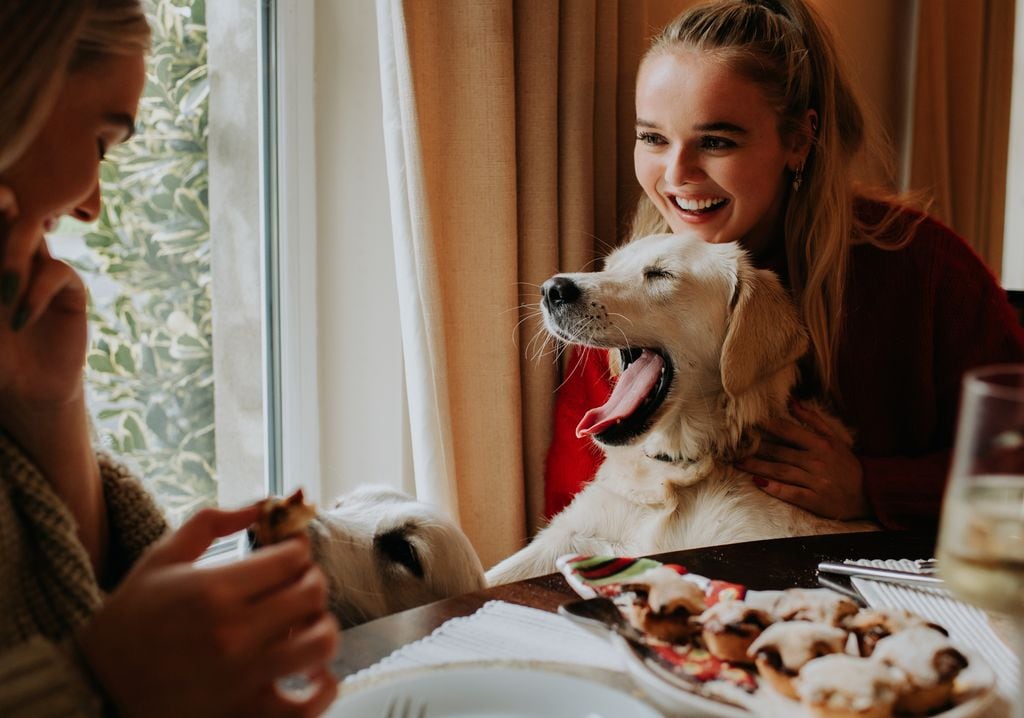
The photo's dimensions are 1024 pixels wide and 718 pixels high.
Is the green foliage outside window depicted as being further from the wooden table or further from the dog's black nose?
the wooden table

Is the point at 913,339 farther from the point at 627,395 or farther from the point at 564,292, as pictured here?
the point at 564,292

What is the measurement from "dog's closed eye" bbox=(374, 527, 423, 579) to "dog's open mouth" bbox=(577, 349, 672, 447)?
0.45 meters

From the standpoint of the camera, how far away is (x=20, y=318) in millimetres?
682

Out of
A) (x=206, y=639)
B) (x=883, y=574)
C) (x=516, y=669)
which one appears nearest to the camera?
(x=206, y=639)

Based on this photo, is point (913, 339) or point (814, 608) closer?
point (814, 608)

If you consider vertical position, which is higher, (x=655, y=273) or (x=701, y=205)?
(x=701, y=205)

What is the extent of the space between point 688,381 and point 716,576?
663mm

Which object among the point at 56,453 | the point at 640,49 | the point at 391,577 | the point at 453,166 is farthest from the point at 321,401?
the point at 56,453

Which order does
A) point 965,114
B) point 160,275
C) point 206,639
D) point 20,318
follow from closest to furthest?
1. point 206,639
2. point 20,318
3. point 160,275
4. point 965,114

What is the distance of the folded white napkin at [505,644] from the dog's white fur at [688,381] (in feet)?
Result: 2.32

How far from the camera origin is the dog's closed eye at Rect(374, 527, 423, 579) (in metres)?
1.29

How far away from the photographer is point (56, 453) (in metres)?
0.79

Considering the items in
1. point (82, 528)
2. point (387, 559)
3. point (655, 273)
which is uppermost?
point (655, 273)

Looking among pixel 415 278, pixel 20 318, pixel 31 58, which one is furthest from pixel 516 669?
pixel 415 278
